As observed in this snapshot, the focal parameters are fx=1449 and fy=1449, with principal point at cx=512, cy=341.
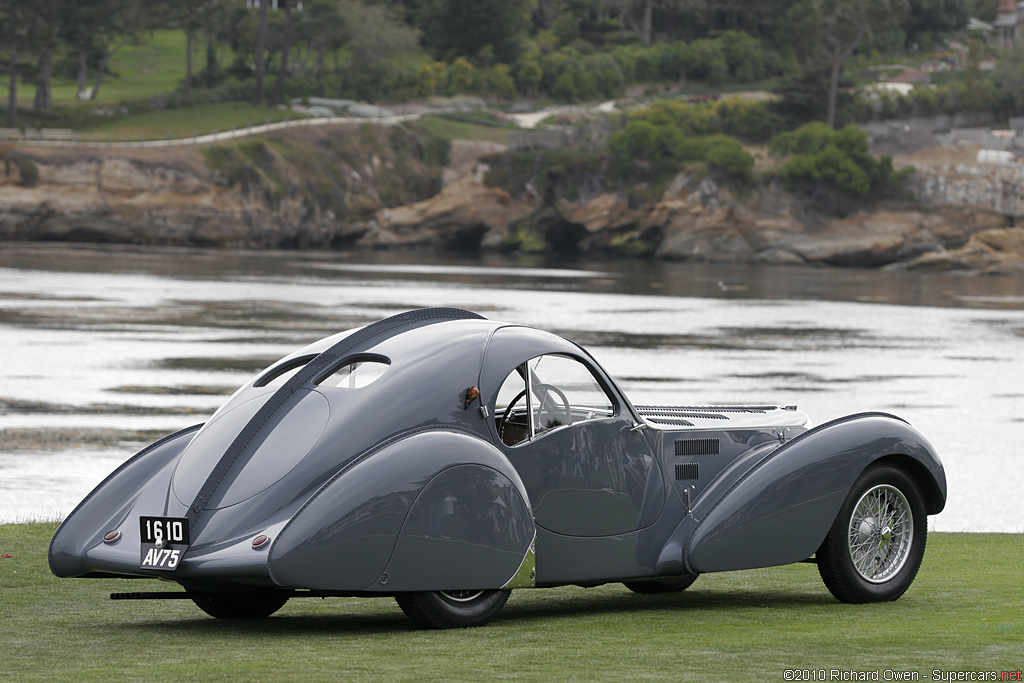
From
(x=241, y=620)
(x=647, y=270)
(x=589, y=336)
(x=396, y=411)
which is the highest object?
(x=396, y=411)

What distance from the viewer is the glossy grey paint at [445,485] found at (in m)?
6.98

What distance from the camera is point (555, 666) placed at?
6.34 metres

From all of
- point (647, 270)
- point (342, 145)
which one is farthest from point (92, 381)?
point (342, 145)

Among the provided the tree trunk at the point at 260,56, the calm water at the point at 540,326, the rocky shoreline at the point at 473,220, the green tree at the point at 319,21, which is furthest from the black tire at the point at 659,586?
the green tree at the point at 319,21

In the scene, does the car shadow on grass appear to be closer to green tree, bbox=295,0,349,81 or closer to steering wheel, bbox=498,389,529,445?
steering wheel, bbox=498,389,529,445

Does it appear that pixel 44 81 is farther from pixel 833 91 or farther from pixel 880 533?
pixel 880 533

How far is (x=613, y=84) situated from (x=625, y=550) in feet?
421

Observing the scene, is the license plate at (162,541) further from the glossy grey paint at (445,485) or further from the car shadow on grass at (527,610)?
the car shadow on grass at (527,610)

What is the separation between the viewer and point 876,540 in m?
8.84

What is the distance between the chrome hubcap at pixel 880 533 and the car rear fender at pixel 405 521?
2.40m

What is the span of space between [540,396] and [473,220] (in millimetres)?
95649

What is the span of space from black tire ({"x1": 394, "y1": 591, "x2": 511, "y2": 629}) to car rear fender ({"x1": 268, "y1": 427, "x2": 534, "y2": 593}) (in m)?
0.13

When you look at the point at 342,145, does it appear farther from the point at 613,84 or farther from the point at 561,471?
the point at 561,471

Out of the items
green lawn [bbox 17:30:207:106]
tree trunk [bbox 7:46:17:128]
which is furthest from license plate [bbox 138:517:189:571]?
green lawn [bbox 17:30:207:106]
